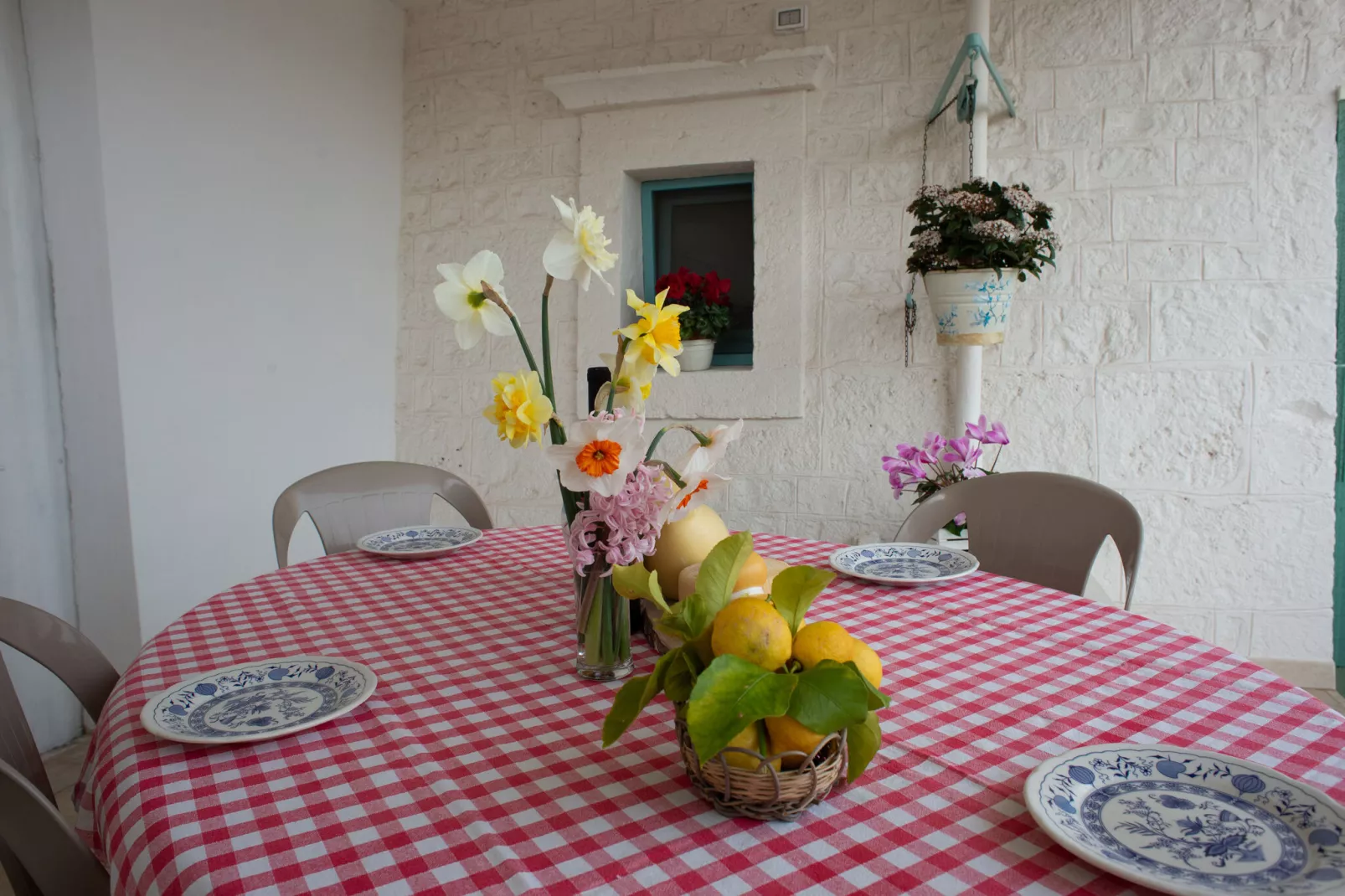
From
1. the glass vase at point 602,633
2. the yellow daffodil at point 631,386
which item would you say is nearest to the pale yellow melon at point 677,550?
the glass vase at point 602,633

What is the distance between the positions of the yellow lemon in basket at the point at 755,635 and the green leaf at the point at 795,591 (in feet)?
0.15

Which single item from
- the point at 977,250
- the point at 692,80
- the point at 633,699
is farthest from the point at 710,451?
the point at 692,80

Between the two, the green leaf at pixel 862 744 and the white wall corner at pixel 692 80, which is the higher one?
the white wall corner at pixel 692 80

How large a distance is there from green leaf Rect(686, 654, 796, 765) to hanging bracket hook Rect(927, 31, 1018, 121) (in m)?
2.43

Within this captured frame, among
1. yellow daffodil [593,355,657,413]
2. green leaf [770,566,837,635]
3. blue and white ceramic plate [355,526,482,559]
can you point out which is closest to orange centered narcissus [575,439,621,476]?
yellow daffodil [593,355,657,413]

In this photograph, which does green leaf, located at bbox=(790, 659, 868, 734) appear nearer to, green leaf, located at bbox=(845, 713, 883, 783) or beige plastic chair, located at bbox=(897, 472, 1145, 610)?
green leaf, located at bbox=(845, 713, 883, 783)

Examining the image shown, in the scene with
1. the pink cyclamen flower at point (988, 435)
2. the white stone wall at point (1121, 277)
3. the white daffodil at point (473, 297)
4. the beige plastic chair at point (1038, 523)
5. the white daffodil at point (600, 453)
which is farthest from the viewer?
the white stone wall at point (1121, 277)

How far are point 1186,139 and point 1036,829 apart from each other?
8.50 ft

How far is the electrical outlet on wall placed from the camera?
9.78ft

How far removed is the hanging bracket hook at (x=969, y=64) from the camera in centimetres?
262

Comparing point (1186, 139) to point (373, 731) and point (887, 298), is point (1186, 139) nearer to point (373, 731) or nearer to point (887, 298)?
point (887, 298)

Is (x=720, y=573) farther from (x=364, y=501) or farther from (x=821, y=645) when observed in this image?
(x=364, y=501)

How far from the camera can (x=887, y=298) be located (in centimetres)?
A: 294

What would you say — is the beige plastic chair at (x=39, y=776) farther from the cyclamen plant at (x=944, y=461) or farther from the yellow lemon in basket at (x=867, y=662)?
the cyclamen plant at (x=944, y=461)
